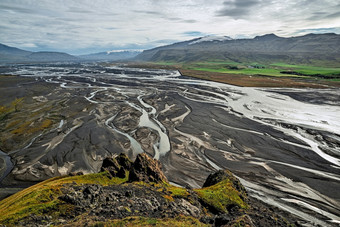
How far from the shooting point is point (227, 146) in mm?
39312

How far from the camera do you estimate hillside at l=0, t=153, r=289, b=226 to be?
606 inches

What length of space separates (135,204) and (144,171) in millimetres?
6278

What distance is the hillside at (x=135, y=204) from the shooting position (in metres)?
15.4

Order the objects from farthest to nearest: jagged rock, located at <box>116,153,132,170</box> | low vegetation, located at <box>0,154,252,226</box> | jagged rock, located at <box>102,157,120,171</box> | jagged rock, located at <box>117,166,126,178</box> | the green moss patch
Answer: jagged rock, located at <box>116,153,132,170</box> < jagged rock, located at <box>102,157,120,171</box> < jagged rock, located at <box>117,166,126,178</box> < the green moss patch < low vegetation, located at <box>0,154,252,226</box>

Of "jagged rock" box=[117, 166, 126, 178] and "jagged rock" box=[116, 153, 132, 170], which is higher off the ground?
"jagged rock" box=[116, 153, 132, 170]

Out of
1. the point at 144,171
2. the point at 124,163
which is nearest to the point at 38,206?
the point at 144,171

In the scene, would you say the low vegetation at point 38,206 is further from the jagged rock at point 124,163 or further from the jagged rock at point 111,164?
the jagged rock at point 124,163

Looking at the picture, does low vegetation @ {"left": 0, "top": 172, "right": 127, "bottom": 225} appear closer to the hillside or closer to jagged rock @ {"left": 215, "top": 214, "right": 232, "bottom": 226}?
the hillside

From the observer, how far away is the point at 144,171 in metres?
24.4

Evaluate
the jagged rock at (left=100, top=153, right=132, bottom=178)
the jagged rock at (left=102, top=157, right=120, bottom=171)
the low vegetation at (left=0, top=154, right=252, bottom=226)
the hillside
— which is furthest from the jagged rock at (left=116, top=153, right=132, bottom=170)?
the low vegetation at (left=0, top=154, right=252, bottom=226)

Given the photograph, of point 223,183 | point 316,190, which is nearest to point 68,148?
point 223,183

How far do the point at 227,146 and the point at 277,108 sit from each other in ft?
122

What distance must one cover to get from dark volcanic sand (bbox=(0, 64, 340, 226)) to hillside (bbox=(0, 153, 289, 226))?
22.0 feet

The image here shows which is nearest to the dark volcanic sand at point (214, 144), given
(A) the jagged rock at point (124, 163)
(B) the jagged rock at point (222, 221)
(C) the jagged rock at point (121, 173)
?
(A) the jagged rock at point (124, 163)
